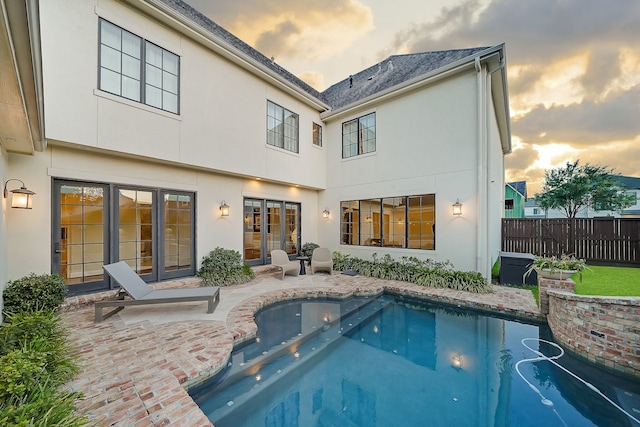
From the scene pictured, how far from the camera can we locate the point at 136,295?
17.5 ft

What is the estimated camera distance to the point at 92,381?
3133mm

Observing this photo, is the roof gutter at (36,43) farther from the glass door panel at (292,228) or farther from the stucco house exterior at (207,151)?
the glass door panel at (292,228)

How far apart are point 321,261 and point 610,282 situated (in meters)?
8.54

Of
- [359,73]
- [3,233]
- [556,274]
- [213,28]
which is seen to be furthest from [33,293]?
[359,73]

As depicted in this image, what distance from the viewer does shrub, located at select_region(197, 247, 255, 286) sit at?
8016mm

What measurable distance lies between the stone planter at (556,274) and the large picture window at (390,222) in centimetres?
357

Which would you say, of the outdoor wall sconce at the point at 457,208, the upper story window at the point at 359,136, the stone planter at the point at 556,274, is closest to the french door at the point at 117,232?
the upper story window at the point at 359,136

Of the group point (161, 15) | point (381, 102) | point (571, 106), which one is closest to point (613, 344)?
point (381, 102)

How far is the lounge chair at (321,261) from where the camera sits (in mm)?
9852

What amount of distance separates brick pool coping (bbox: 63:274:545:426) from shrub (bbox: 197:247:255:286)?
86 cm

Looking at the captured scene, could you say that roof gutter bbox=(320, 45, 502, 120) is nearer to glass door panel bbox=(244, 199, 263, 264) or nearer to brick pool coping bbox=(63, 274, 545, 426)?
glass door panel bbox=(244, 199, 263, 264)

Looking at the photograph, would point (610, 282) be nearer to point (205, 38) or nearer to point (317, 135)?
point (317, 135)

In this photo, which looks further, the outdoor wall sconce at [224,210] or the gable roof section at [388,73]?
the gable roof section at [388,73]

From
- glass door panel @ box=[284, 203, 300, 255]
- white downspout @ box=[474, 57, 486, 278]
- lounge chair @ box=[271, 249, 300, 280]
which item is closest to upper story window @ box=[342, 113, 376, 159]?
glass door panel @ box=[284, 203, 300, 255]
